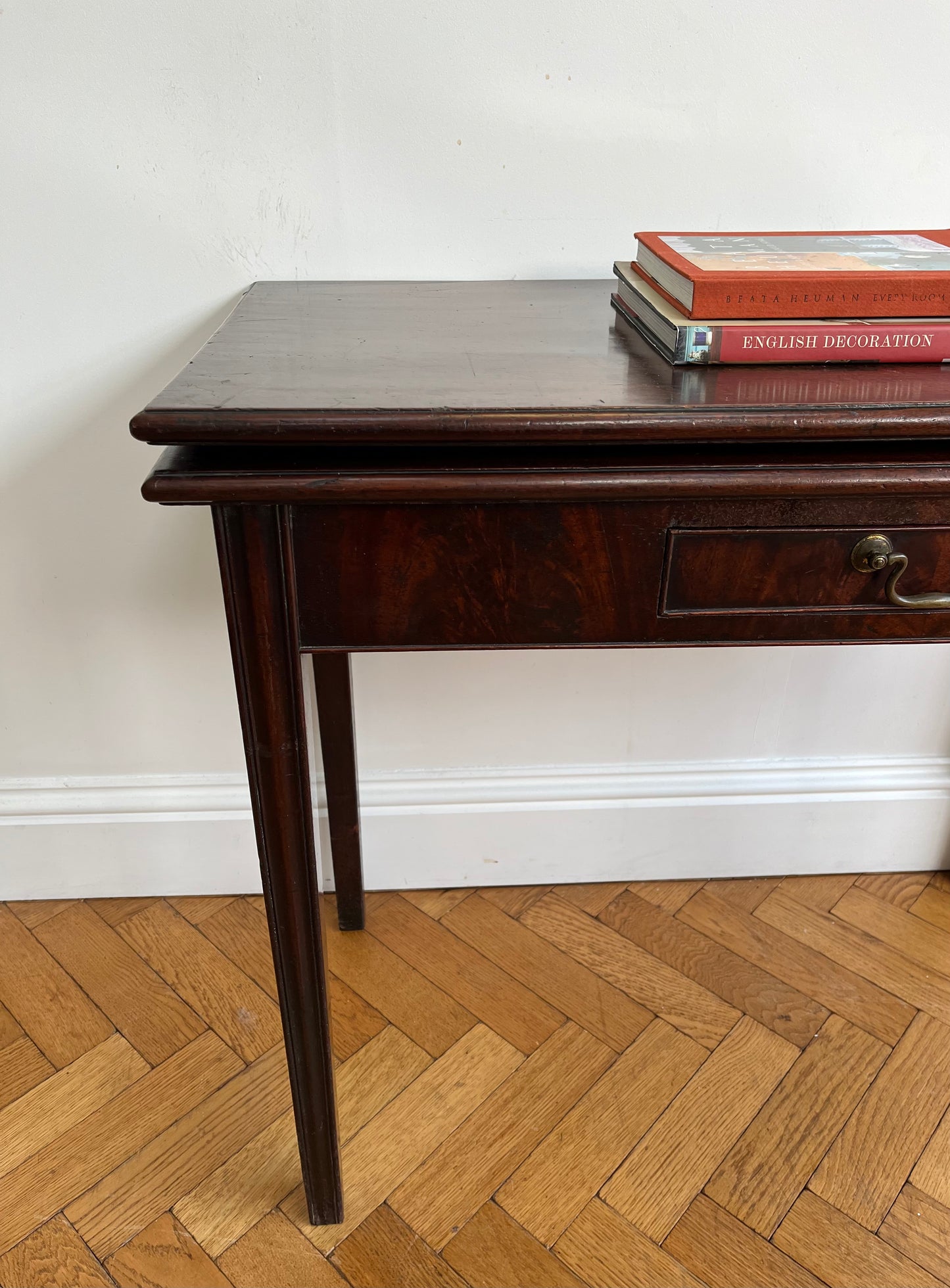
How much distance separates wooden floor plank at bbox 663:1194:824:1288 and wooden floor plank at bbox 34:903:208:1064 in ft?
1.89

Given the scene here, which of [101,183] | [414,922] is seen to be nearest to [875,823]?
[414,922]

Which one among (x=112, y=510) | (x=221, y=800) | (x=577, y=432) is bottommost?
(x=221, y=800)

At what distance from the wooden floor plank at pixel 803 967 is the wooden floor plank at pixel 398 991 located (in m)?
0.35

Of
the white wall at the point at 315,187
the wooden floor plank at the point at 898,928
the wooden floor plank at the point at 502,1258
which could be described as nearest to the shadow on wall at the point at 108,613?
the white wall at the point at 315,187

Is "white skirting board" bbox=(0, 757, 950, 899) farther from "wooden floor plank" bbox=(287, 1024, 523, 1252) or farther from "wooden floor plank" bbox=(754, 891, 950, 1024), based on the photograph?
"wooden floor plank" bbox=(287, 1024, 523, 1252)

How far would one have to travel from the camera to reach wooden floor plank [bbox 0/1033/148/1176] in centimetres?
99

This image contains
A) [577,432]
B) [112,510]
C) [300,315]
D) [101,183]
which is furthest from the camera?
[112,510]

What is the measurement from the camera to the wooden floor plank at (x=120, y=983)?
3.64 ft

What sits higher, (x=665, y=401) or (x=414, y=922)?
(x=665, y=401)

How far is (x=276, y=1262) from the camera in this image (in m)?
0.88

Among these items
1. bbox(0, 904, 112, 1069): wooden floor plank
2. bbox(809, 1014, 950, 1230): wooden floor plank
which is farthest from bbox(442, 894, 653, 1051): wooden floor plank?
bbox(0, 904, 112, 1069): wooden floor plank

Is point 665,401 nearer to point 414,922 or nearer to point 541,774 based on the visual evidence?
point 541,774

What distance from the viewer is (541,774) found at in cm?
126

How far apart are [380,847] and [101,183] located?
0.85m
